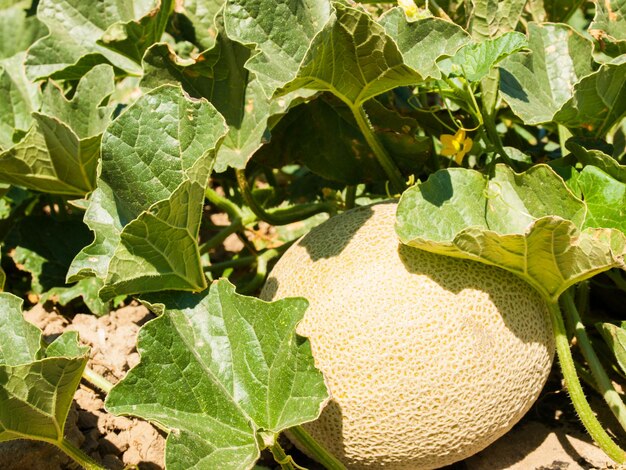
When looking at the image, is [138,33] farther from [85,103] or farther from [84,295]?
[84,295]

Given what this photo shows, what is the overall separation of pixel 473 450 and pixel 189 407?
27.4 inches

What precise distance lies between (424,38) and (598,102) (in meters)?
0.51

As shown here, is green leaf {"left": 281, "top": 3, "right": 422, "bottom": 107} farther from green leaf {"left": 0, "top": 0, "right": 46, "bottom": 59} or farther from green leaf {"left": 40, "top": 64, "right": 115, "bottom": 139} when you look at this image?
green leaf {"left": 0, "top": 0, "right": 46, "bottom": 59}

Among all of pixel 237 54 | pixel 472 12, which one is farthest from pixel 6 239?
pixel 472 12

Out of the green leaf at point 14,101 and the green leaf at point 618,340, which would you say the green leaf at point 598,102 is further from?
the green leaf at point 14,101

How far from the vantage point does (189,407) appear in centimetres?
169

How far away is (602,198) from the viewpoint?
1925 mm

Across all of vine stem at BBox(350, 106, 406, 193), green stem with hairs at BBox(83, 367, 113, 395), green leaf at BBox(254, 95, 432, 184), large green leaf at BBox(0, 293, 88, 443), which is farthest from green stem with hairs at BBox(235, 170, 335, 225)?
large green leaf at BBox(0, 293, 88, 443)

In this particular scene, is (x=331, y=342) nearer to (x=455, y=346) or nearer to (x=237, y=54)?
(x=455, y=346)

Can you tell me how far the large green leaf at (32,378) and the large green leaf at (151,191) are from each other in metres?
0.15

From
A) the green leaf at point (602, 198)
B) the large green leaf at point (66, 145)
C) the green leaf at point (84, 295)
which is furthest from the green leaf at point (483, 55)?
the green leaf at point (84, 295)

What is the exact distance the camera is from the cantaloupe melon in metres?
1.78

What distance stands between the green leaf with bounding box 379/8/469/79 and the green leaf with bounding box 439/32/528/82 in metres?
0.05

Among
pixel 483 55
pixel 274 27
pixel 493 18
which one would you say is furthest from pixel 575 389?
pixel 274 27
